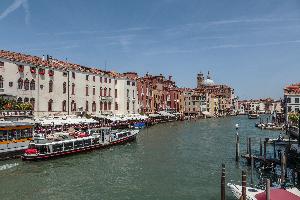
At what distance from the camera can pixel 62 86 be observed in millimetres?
55375

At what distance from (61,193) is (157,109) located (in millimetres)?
73763

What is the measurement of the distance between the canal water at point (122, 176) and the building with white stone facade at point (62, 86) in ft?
52.5

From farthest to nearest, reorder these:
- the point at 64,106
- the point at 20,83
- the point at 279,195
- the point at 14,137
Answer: the point at 64,106, the point at 20,83, the point at 14,137, the point at 279,195

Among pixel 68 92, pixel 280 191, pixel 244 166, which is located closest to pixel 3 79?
pixel 68 92

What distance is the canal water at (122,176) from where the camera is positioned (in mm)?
22359

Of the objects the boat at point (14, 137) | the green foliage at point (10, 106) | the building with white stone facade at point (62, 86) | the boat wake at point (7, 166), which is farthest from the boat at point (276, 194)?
the building with white stone facade at point (62, 86)

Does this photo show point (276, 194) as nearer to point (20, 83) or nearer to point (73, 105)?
point (20, 83)

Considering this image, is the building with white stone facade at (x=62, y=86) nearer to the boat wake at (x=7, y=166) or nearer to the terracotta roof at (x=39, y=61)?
the terracotta roof at (x=39, y=61)

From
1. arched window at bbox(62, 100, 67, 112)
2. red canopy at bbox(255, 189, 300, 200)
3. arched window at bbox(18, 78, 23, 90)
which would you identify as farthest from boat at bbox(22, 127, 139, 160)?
red canopy at bbox(255, 189, 300, 200)

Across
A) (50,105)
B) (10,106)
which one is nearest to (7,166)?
(10,106)

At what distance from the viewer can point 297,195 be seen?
17328mm

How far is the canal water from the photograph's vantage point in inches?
880

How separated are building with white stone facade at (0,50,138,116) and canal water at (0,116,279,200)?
1599cm

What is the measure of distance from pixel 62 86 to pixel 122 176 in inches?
1227
